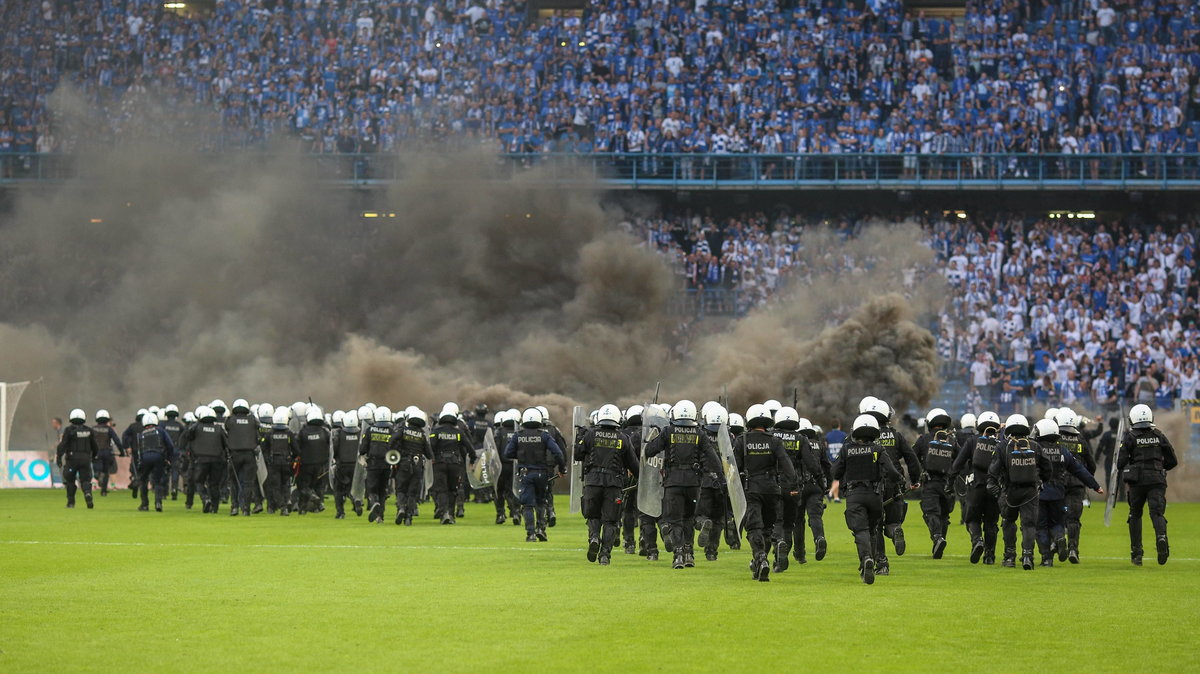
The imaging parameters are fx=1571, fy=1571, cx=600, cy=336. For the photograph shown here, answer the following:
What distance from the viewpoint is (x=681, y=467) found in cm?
1549

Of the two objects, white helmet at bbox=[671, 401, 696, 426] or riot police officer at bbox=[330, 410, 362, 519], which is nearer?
white helmet at bbox=[671, 401, 696, 426]

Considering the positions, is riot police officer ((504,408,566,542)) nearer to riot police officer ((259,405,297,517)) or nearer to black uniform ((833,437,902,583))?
black uniform ((833,437,902,583))

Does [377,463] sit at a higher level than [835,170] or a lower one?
lower

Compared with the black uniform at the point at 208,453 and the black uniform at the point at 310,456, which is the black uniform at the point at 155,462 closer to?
the black uniform at the point at 208,453

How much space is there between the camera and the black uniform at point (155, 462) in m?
25.9

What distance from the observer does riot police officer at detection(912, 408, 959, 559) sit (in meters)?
18.2

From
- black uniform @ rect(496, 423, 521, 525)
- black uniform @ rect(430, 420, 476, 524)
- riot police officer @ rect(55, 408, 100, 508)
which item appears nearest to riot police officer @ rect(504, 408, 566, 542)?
black uniform @ rect(430, 420, 476, 524)

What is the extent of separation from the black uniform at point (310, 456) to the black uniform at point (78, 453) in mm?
3585

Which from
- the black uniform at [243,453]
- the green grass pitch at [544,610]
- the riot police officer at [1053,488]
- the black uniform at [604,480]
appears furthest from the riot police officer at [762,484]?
the black uniform at [243,453]

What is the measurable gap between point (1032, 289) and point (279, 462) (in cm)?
2068

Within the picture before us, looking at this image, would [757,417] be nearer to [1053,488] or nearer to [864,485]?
[864,485]

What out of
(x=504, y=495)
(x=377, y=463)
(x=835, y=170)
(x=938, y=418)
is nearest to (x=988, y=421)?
(x=938, y=418)

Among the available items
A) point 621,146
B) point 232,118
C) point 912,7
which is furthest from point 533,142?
point 912,7

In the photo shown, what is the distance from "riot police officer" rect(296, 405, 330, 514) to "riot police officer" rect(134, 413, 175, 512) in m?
2.43
